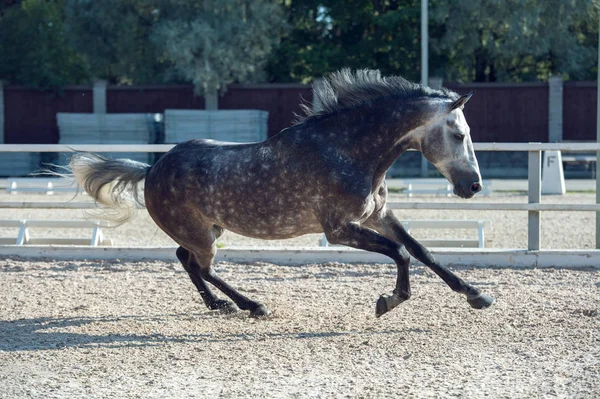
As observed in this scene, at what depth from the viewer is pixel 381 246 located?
6.27 meters

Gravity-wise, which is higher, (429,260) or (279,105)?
(279,105)

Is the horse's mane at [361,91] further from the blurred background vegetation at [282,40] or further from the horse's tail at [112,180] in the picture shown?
the blurred background vegetation at [282,40]

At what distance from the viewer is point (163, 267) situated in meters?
9.08

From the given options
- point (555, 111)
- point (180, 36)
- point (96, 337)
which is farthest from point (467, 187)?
point (555, 111)

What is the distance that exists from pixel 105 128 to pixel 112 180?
19196 millimetres

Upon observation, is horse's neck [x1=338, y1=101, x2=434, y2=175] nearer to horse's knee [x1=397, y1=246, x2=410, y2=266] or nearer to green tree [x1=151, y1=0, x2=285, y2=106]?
horse's knee [x1=397, y1=246, x2=410, y2=266]

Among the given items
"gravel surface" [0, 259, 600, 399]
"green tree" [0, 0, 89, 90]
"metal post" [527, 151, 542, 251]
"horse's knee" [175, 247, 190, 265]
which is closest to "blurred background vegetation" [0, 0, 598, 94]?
"green tree" [0, 0, 89, 90]

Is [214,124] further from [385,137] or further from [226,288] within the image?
[385,137]

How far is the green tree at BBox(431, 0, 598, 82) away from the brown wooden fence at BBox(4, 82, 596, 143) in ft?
3.86

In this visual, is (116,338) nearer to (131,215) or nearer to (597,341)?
(131,215)

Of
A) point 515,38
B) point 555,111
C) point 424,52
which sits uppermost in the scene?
point 515,38

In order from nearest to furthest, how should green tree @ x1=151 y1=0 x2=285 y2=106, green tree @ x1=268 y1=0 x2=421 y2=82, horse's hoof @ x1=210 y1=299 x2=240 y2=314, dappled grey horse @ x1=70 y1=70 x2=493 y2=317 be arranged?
dappled grey horse @ x1=70 y1=70 x2=493 y2=317 < horse's hoof @ x1=210 y1=299 x2=240 y2=314 < green tree @ x1=151 y1=0 x2=285 y2=106 < green tree @ x1=268 y1=0 x2=421 y2=82

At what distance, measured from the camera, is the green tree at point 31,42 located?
91.5 feet

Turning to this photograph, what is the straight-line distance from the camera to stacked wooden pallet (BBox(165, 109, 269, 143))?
25.7 meters
